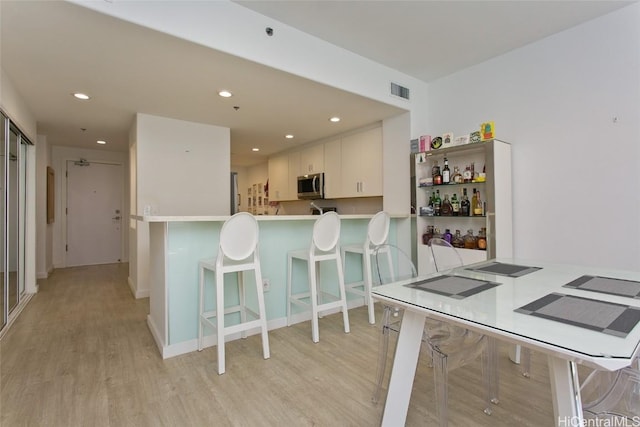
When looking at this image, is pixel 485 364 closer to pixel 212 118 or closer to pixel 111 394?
pixel 111 394

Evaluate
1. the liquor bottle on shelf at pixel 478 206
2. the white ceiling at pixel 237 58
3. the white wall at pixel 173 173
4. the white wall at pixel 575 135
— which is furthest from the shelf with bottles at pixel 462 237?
the white wall at pixel 173 173

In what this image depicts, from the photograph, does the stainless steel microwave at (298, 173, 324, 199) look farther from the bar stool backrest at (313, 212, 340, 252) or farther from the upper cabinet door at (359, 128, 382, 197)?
the bar stool backrest at (313, 212, 340, 252)

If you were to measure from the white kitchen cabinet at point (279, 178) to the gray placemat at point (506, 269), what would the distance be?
4441 mm

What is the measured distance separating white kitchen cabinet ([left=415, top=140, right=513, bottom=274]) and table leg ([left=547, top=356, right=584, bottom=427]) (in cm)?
219

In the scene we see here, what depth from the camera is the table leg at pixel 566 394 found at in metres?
0.90

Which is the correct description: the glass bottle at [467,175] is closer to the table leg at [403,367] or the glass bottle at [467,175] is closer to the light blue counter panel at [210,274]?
the light blue counter panel at [210,274]

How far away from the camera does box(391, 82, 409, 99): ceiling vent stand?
3.48 metres

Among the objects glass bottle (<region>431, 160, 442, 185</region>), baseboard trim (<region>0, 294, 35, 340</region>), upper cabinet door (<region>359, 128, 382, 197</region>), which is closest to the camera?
baseboard trim (<region>0, 294, 35, 340</region>)

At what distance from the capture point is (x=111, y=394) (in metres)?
1.82

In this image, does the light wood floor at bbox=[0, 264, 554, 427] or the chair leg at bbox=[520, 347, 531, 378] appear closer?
the light wood floor at bbox=[0, 264, 554, 427]

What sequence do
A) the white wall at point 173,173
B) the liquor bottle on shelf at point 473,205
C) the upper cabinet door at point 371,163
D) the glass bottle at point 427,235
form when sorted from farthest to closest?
1. the upper cabinet door at point 371,163
2. the white wall at point 173,173
3. the glass bottle at point 427,235
4. the liquor bottle on shelf at point 473,205

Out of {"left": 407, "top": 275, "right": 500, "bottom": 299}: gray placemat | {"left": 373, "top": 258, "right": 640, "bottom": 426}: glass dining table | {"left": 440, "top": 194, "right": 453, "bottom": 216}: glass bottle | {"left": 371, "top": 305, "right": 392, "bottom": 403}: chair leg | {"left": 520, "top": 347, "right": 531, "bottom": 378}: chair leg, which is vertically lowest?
{"left": 520, "top": 347, "right": 531, "bottom": 378}: chair leg

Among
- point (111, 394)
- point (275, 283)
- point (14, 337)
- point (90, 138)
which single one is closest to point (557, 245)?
point (275, 283)

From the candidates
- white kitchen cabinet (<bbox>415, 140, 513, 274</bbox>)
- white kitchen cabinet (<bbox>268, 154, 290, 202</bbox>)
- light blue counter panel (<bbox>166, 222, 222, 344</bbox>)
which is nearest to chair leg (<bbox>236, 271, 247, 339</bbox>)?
light blue counter panel (<bbox>166, 222, 222, 344</bbox>)
